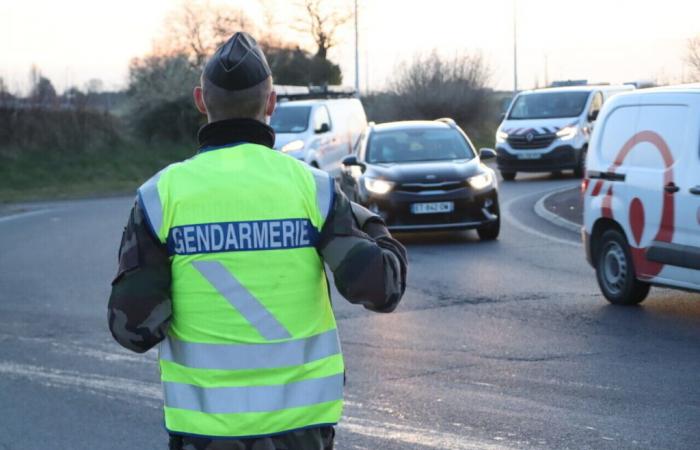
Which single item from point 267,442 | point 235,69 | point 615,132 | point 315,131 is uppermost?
point 235,69

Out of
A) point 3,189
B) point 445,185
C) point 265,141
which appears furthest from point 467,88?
point 265,141

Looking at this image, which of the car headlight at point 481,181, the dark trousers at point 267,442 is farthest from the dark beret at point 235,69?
the car headlight at point 481,181

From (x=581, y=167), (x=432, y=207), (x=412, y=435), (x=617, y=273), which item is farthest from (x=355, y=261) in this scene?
(x=581, y=167)

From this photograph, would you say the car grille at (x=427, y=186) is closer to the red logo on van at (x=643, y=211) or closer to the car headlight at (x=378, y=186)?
the car headlight at (x=378, y=186)

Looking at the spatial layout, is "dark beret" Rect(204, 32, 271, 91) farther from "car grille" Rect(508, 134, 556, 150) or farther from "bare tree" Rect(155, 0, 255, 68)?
"bare tree" Rect(155, 0, 255, 68)

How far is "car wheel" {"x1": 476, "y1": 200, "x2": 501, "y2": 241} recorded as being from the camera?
16344mm

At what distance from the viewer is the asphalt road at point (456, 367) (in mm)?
6504

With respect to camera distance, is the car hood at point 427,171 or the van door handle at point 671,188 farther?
the car hood at point 427,171

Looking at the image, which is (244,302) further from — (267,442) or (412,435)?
(412,435)

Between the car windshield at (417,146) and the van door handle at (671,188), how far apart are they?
24.7ft

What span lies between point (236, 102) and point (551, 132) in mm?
25559


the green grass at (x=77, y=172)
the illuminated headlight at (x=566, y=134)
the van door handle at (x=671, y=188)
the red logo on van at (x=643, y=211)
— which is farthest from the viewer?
the green grass at (x=77, y=172)

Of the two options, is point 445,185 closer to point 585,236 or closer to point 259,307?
point 585,236

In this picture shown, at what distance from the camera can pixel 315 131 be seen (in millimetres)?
26109
